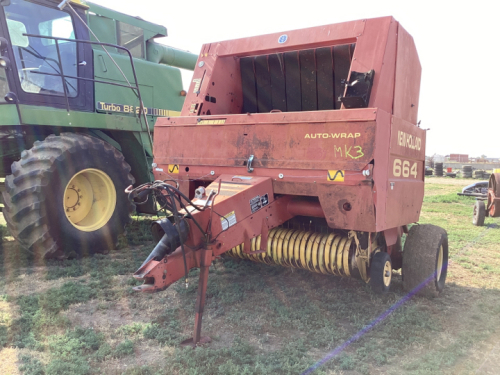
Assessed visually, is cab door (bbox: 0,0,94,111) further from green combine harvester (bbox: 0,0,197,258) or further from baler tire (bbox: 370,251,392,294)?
baler tire (bbox: 370,251,392,294)

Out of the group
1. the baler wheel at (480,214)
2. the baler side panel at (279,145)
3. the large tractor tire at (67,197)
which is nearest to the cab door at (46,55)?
the large tractor tire at (67,197)

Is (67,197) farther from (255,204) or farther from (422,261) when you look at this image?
(422,261)

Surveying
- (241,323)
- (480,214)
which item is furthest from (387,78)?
(480,214)

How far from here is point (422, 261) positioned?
3932 millimetres

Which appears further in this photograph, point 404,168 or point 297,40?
point 297,40

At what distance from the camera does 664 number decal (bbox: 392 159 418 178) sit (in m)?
3.57

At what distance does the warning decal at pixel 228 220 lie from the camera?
292 centimetres

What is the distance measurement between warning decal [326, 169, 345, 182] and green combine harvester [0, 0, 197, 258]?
2.70 m

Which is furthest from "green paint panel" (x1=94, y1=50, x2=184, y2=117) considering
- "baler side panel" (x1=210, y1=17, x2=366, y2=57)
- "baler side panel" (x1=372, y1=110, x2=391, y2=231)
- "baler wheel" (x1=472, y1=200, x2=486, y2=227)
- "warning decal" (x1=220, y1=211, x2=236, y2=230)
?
"baler wheel" (x1=472, y1=200, x2=486, y2=227)

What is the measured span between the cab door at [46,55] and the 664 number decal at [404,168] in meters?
3.39

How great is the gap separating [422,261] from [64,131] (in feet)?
13.8

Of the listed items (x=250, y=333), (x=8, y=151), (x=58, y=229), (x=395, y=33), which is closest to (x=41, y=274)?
(x=58, y=229)

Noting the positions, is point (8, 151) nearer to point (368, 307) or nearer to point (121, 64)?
point (121, 64)

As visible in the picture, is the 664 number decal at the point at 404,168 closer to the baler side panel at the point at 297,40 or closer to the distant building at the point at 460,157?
the baler side panel at the point at 297,40
